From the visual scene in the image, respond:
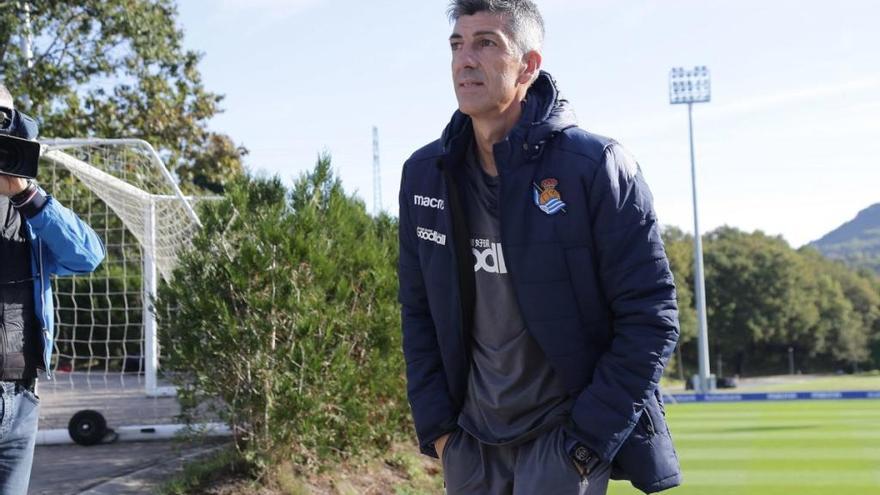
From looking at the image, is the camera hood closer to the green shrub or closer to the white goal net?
the green shrub

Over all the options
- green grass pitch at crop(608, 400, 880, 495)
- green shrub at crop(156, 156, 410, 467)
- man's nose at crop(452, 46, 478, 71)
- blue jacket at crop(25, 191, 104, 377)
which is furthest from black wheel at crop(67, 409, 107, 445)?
man's nose at crop(452, 46, 478, 71)

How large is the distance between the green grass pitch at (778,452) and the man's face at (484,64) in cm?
779

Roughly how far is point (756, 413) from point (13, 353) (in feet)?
71.6

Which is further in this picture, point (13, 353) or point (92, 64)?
point (92, 64)

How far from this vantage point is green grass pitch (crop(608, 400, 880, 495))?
11000mm

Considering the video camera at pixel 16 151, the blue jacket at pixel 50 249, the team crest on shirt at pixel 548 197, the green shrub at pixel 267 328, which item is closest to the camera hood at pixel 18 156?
the video camera at pixel 16 151

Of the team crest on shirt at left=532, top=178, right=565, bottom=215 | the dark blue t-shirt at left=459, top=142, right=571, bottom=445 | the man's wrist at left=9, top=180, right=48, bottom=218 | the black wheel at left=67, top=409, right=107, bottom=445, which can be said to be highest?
the man's wrist at left=9, top=180, right=48, bottom=218

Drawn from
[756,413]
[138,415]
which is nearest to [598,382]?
[138,415]

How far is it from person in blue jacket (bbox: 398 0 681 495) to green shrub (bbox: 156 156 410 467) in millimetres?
4248

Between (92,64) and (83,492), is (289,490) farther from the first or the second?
(92,64)

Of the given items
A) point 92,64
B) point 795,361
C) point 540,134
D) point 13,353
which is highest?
point 92,64

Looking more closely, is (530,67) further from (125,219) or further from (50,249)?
(125,219)

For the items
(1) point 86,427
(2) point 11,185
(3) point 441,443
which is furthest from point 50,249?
(1) point 86,427

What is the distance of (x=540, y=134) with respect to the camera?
317 cm
